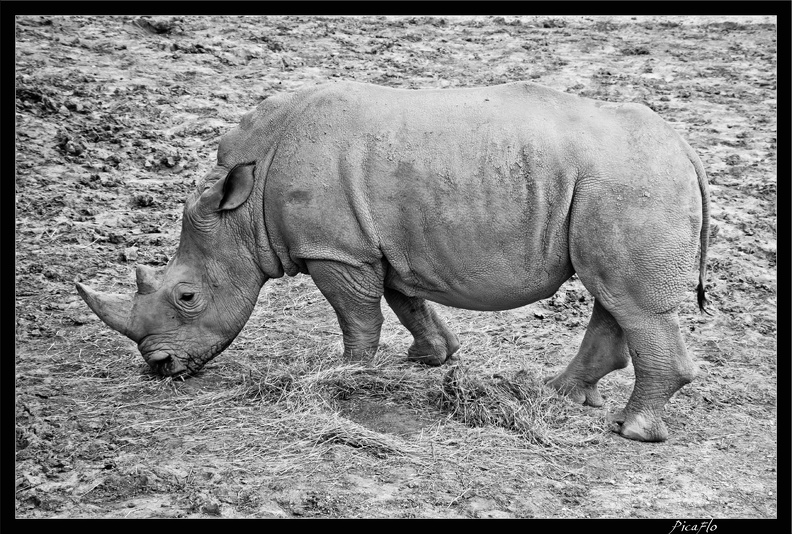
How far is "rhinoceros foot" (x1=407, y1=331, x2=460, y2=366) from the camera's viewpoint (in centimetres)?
813

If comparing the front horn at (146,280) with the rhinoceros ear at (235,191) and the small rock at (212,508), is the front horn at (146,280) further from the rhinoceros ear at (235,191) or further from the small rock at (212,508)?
the small rock at (212,508)

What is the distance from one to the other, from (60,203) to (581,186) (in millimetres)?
6186

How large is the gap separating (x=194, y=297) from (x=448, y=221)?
201 cm

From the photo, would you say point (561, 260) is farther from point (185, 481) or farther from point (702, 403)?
point (185, 481)

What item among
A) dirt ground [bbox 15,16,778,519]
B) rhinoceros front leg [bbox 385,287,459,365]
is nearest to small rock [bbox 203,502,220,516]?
dirt ground [bbox 15,16,778,519]

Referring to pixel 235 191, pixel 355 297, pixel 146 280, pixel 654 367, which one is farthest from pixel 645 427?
pixel 146 280

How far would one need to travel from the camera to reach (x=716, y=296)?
953cm

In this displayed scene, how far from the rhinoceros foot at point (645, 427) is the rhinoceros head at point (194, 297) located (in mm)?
2820

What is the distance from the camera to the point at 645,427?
6922 mm

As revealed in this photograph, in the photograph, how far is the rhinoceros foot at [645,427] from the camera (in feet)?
22.7

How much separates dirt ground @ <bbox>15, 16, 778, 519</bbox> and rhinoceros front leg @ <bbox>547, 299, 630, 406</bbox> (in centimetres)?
15

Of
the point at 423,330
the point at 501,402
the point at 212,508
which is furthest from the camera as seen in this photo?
the point at 423,330

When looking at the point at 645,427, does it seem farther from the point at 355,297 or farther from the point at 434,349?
the point at 355,297

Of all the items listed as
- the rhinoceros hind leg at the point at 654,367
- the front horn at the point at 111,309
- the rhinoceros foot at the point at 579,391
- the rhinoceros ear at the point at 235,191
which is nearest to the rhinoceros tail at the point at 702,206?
the rhinoceros hind leg at the point at 654,367
